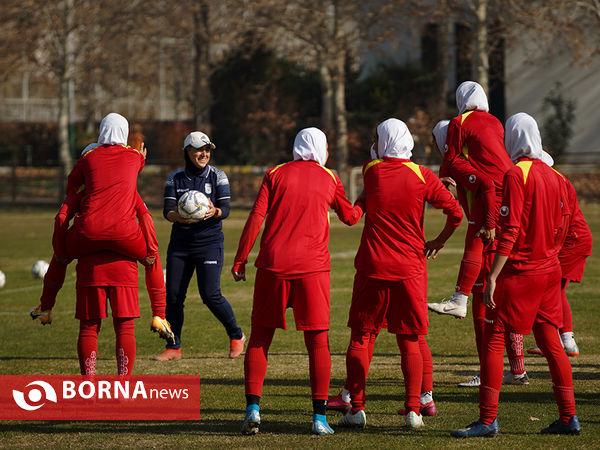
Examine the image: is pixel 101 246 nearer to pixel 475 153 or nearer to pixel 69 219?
pixel 69 219

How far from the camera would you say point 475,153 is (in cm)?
803

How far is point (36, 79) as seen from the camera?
181 ft

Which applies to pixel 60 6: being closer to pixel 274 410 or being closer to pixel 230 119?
pixel 230 119

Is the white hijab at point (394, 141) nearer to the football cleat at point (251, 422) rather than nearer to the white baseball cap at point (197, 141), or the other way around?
the football cleat at point (251, 422)

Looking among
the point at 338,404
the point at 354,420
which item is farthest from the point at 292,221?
the point at 338,404

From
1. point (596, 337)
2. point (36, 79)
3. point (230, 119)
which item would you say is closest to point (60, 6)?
point (230, 119)

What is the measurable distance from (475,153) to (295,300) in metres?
2.32

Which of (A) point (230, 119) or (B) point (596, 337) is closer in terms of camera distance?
(B) point (596, 337)

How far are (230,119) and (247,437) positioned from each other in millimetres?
35669

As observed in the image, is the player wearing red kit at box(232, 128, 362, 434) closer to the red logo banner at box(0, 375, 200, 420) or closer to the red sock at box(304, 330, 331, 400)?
the red sock at box(304, 330, 331, 400)

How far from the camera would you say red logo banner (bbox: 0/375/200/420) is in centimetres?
720

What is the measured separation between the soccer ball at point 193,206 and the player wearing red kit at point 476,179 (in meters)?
2.27

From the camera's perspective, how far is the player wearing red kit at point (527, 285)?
623 cm

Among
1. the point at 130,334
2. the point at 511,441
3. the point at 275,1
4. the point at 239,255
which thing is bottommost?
the point at 511,441
